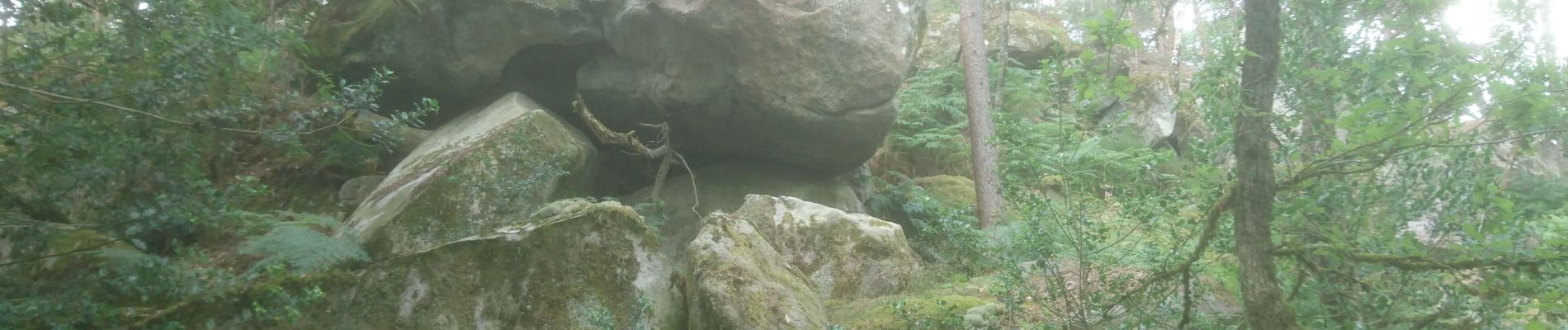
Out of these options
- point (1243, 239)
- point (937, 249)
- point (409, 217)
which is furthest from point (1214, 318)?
point (409, 217)

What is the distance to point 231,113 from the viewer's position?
4613 mm

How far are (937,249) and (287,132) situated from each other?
6.50m

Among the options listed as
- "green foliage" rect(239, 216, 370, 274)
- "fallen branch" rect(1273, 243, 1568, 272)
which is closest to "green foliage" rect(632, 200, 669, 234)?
"green foliage" rect(239, 216, 370, 274)

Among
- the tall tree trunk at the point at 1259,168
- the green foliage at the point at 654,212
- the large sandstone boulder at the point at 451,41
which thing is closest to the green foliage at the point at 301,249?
the green foliage at the point at 654,212

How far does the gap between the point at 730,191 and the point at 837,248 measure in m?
2.46

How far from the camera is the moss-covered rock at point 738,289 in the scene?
5.08 metres

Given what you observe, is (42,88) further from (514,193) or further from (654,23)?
(654,23)

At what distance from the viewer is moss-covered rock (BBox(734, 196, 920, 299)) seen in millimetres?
7805

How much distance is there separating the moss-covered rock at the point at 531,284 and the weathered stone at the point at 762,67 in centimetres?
321

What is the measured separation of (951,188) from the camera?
1273 cm

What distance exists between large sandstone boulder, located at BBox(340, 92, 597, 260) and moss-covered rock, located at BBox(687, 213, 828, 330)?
2.10 m

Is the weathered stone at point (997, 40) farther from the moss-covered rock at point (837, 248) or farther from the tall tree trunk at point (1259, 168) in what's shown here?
the tall tree trunk at point (1259, 168)

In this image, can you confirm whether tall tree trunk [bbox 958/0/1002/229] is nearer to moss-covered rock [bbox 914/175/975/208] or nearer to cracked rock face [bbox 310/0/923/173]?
moss-covered rock [bbox 914/175/975/208]

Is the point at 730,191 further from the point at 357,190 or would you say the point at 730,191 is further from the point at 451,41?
the point at 357,190
